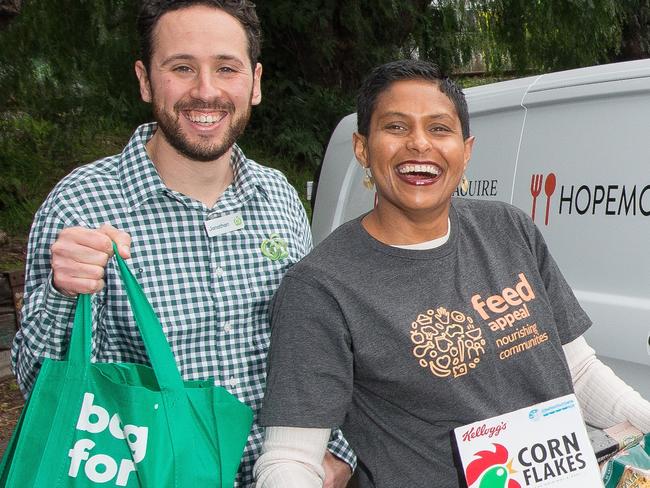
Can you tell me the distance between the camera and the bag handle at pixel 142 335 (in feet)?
5.31

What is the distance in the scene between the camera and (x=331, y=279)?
1715 mm

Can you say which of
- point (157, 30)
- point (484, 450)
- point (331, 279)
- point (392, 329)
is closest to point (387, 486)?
point (484, 450)

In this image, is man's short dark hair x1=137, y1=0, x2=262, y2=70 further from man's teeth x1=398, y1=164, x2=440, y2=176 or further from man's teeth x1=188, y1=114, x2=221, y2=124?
man's teeth x1=398, y1=164, x2=440, y2=176

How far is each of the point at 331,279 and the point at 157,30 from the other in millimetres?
750

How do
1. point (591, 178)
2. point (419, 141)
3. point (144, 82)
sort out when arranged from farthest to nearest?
point (591, 178) < point (144, 82) < point (419, 141)

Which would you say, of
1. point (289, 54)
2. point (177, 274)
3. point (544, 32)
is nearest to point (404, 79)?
point (177, 274)

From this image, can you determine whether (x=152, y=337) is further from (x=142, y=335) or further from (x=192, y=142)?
(x=192, y=142)

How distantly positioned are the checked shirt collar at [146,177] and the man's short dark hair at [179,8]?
0.62 ft

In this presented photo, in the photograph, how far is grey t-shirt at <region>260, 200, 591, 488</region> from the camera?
1.68m

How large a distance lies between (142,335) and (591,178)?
1.89 m

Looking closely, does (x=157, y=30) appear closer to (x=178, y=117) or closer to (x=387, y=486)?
(x=178, y=117)

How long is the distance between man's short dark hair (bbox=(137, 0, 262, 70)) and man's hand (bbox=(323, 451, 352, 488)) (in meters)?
0.94

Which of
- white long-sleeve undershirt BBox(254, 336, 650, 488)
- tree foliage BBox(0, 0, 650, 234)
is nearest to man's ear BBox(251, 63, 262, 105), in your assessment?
white long-sleeve undershirt BBox(254, 336, 650, 488)

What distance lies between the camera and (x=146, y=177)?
193 cm
